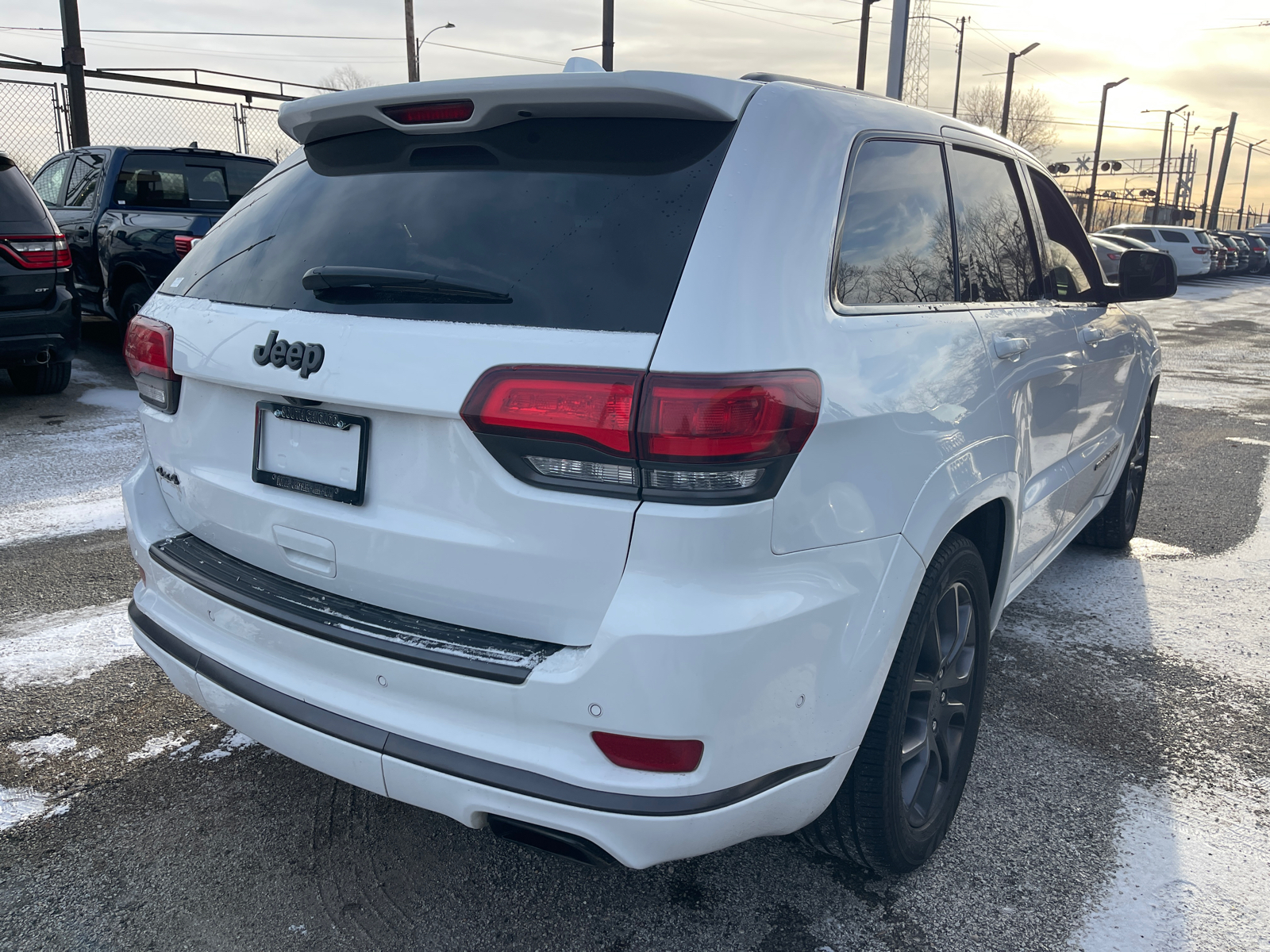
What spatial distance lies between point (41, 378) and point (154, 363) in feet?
21.7

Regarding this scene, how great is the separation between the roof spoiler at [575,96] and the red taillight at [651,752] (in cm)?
118

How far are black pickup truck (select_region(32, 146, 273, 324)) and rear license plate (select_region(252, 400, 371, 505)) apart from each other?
6.86 meters

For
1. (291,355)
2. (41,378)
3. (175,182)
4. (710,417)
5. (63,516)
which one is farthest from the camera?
(175,182)

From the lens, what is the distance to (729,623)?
1.73m

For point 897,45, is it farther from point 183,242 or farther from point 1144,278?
point 1144,278

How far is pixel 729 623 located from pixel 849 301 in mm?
747

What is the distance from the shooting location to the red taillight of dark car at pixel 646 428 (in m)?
1.71

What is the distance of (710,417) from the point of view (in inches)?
67.1

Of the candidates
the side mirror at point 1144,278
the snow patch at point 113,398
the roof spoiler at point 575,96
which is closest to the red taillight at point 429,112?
the roof spoiler at point 575,96

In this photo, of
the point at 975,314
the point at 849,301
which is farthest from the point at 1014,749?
the point at 849,301

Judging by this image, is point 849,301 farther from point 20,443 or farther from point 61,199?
point 61,199

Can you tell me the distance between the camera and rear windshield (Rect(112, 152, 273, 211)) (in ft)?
29.5

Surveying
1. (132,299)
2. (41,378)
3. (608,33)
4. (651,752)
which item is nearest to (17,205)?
(41,378)

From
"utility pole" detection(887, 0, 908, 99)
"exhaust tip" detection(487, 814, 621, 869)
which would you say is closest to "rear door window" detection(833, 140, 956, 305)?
"exhaust tip" detection(487, 814, 621, 869)
